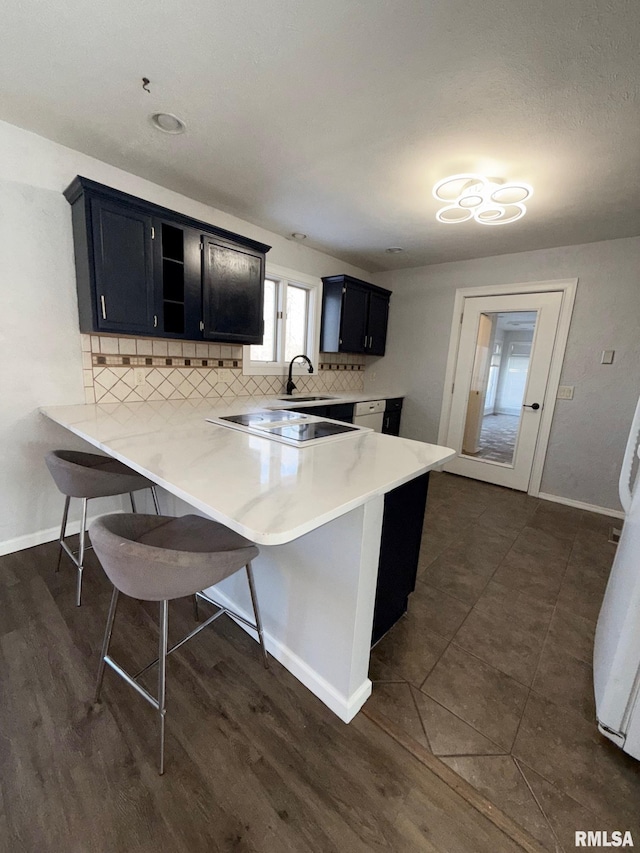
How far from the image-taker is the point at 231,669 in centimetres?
144

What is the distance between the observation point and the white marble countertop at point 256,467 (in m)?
0.84

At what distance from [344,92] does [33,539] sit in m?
3.03

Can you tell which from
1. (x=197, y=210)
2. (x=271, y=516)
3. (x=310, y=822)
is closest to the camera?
(x=271, y=516)

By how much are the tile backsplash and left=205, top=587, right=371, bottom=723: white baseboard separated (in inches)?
74.3

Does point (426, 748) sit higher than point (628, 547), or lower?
lower

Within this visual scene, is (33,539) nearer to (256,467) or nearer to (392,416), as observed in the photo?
(256,467)

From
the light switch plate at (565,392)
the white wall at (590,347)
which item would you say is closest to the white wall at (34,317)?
the white wall at (590,347)

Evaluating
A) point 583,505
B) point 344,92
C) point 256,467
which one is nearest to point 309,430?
A: point 256,467

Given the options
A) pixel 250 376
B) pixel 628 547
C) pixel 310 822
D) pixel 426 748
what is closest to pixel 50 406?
pixel 250 376

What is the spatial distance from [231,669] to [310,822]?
0.58 m

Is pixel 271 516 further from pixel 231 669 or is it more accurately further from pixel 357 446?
pixel 231 669

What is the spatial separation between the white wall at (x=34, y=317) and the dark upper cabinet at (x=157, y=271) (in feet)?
0.37

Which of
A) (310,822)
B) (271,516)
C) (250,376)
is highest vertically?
(250,376)

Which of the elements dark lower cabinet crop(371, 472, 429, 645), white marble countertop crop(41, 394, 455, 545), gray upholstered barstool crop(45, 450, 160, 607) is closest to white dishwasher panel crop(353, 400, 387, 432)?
white marble countertop crop(41, 394, 455, 545)
